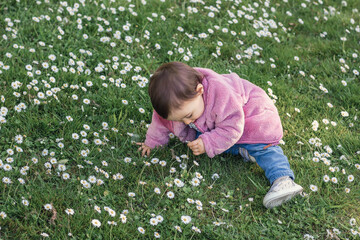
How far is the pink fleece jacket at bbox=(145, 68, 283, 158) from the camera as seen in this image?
3.45 metres

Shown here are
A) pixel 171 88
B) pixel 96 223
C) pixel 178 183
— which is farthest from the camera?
pixel 178 183

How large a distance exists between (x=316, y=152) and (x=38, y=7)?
3.24 meters

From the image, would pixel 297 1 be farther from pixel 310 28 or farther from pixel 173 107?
pixel 173 107

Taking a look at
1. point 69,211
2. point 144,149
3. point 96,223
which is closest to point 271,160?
point 144,149

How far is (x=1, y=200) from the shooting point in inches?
124

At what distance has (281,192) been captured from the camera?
3387 mm

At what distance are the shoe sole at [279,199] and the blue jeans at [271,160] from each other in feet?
0.46

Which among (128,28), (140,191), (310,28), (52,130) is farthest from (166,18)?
(140,191)

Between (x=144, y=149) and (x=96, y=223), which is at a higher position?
(x=96, y=223)

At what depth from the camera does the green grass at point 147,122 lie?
127 inches

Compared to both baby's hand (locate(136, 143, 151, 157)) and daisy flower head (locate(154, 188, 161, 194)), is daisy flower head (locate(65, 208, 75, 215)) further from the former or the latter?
baby's hand (locate(136, 143, 151, 157))

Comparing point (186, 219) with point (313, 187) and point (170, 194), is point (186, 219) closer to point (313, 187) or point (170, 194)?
point (170, 194)

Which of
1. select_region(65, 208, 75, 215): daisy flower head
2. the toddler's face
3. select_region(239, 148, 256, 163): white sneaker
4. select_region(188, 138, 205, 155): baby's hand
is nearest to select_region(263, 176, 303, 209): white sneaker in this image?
select_region(239, 148, 256, 163): white sneaker

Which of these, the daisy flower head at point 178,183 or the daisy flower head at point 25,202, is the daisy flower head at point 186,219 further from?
the daisy flower head at point 25,202
